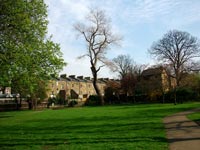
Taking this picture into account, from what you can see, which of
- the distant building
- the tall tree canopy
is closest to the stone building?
the distant building

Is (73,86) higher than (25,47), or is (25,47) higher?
(73,86)

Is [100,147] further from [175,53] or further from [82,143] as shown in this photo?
[175,53]

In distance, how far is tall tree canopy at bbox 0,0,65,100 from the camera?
25344 millimetres

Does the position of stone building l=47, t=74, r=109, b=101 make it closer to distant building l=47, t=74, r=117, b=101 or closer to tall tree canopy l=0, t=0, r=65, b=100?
distant building l=47, t=74, r=117, b=101

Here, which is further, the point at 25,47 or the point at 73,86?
the point at 73,86

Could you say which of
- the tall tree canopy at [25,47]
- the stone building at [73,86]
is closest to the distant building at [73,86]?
the stone building at [73,86]

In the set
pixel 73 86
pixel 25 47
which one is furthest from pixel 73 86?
pixel 25 47

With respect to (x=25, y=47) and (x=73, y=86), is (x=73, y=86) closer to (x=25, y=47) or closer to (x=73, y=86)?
(x=73, y=86)

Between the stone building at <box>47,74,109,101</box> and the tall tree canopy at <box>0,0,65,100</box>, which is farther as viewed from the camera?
the stone building at <box>47,74,109,101</box>

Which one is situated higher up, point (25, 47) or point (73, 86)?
point (73, 86)

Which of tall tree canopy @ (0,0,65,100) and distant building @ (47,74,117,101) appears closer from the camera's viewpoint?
tall tree canopy @ (0,0,65,100)

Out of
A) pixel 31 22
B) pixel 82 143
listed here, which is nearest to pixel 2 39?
pixel 31 22

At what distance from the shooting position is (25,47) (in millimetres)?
26266

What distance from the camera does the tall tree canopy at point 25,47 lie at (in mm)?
25344
